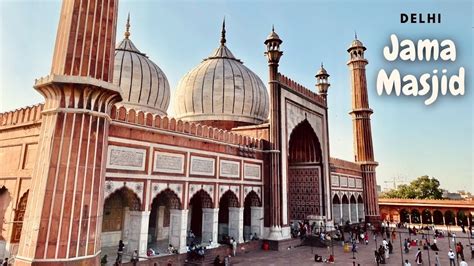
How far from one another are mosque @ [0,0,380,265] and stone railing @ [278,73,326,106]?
0.10m

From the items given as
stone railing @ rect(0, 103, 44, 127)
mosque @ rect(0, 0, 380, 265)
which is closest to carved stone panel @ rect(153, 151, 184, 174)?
mosque @ rect(0, 0, 380, 265)

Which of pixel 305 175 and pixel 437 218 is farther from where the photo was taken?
pixel 437 218

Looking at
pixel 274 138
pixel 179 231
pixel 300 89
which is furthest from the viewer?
pixel 300 89

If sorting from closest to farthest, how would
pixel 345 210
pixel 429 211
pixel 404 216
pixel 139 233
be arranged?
pixel 139 233 < pixel 345 210 < pixel 429 211 < pixel 404 216

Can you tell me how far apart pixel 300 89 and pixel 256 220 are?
751cm

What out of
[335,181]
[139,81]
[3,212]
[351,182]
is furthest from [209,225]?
[351,182]

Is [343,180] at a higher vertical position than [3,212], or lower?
higher

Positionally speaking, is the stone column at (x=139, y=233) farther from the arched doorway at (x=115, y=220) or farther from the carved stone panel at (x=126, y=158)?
the arched doorway at (x=115, y=220)

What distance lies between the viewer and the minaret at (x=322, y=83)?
68.3 feet

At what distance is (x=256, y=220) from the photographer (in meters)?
14.7

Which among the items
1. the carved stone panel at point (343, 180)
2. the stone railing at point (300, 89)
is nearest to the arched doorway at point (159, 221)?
the stone railing at point (300, 89)

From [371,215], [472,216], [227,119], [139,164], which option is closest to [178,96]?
[227,119]

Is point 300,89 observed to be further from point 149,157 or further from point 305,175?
point 149,157

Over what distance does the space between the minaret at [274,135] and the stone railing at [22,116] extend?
367 inches
